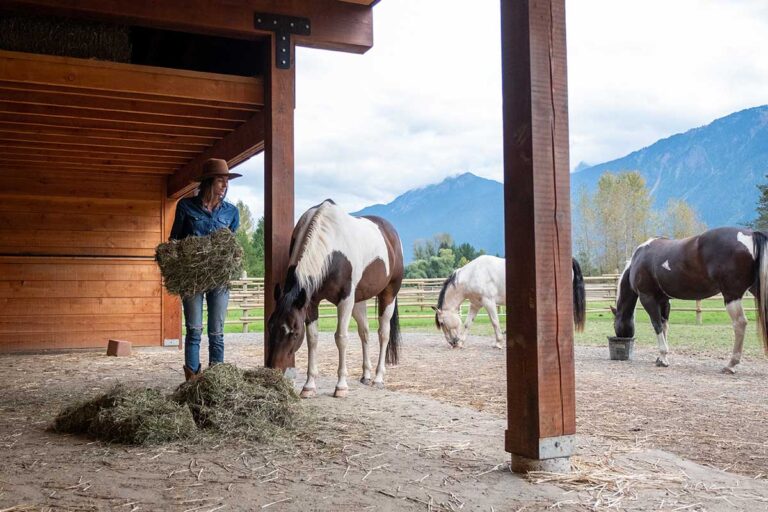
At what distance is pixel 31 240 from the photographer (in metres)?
9.54

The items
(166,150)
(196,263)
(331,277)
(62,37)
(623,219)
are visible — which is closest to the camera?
(196,263)

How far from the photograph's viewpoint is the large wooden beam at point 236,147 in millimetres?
6219

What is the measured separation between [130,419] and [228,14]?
3432 millimetres

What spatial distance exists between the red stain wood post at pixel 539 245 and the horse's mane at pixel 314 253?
2.30 m

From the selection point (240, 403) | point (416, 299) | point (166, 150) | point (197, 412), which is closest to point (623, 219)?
point (416, 299)

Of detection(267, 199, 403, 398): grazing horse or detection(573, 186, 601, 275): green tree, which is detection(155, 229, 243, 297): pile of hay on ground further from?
detection(573, 186, 601, 275): green tree

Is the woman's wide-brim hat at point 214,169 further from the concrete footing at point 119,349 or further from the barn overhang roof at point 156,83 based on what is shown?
the concrete footing at point 119,349

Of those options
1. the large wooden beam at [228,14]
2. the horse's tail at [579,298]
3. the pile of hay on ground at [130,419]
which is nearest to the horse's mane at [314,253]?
the pile of hay on ground at [130,419]

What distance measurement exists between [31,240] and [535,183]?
9.11m

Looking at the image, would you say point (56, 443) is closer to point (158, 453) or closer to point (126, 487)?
point (158, 453)

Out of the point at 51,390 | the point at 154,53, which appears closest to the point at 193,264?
the point at 51,390

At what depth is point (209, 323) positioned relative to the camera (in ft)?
15.4

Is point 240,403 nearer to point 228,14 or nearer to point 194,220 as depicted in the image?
point 194,220

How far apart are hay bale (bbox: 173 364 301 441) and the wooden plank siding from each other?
6.63m
